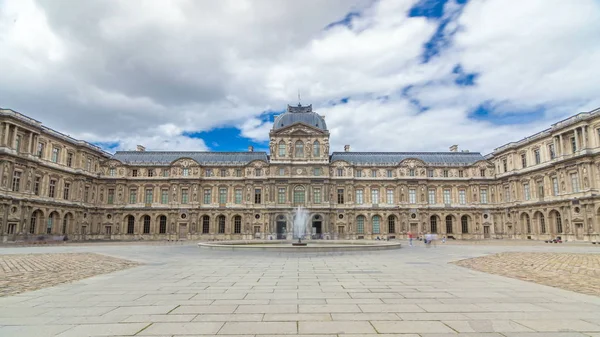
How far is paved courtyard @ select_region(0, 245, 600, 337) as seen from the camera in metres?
6.32

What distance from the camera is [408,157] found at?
61156 mm

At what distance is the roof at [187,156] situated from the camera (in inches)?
2403

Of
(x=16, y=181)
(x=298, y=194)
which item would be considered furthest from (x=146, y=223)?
(x=298, y=194)

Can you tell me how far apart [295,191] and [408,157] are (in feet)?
63.7

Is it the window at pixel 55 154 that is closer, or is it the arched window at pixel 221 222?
the window at pixel 55 154

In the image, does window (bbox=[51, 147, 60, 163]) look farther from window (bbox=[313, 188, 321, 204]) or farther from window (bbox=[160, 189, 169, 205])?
window (bbox=[313, 188, 321, 204])

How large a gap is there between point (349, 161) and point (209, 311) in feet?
177

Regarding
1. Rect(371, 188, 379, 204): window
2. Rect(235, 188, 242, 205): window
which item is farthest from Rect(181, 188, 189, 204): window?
Rect(371, 188, 379, 204): window

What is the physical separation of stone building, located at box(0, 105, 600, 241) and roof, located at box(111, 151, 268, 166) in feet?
0.55

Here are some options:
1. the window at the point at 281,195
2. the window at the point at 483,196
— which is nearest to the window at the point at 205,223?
the window at the point at 281,195

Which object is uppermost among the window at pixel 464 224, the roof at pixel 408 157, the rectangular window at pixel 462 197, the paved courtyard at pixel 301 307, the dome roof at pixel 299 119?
the dome roof at pixel 299 119

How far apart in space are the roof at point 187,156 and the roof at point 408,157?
14.2m

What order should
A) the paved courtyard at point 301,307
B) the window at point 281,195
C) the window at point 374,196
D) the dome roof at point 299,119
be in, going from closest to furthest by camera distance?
the paved courtyard at point 301,307 → the window at point 281,195 → the window at point 374,196 → the dome roof at point 299,119

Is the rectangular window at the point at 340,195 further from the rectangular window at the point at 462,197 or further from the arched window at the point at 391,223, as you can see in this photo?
the rectangular window at the point at 462,197
